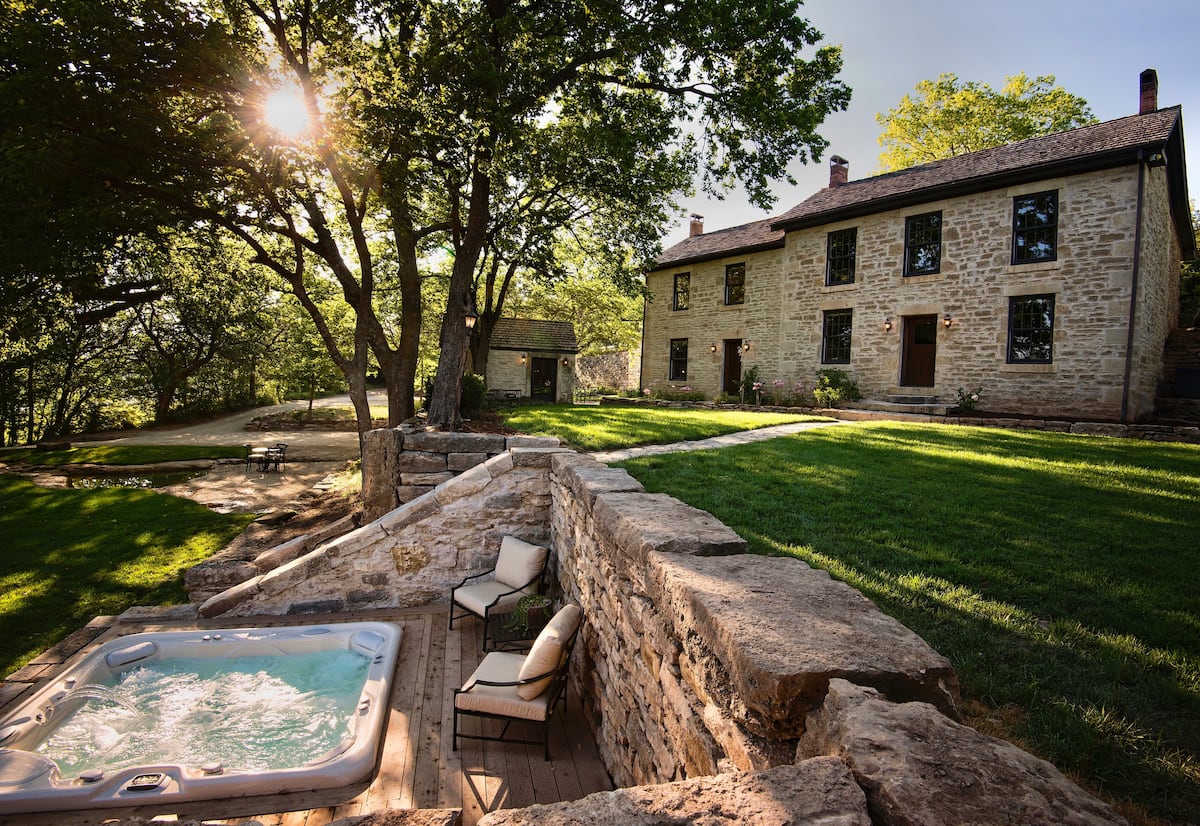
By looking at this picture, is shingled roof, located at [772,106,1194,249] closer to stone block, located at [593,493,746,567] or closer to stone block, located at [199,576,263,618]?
stone block, located at [593,493,746,567]

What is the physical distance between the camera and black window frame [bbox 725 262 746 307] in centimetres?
1973

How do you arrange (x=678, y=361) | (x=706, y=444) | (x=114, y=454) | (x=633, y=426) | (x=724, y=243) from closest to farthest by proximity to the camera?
(x=706, y=444), (x=633, y=426), (x=114, y=454), (x=724, y=243), (x=678, y=361)

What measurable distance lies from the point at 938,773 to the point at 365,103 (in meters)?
10.7

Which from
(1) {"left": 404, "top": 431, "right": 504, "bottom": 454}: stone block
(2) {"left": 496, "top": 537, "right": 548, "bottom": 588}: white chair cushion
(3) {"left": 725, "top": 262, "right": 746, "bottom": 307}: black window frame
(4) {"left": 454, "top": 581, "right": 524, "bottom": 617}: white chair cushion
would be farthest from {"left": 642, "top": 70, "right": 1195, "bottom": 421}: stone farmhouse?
(4) {"left": 454, "top": 581, "right": 524, "bottom": 617}: white chair cushion

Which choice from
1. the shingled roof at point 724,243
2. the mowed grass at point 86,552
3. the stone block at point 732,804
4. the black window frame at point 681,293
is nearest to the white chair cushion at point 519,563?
the mowed grass at point 86,552

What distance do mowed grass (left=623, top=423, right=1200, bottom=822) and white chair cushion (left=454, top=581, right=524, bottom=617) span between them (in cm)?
197

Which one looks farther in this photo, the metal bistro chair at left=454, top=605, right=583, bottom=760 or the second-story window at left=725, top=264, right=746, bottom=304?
the second-story window at left=725, top=264, right=746, bottom=304

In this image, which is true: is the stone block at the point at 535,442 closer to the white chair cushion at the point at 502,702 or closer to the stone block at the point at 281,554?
the stone block at the point at 281,554

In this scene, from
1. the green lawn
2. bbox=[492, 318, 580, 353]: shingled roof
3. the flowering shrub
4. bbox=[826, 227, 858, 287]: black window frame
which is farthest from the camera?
→ bbox=[492, 318, 580, 353]: shingled roof

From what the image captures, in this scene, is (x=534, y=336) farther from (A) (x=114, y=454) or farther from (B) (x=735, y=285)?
(A) (x=114, y=454)

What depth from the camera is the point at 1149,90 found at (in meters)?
13.3

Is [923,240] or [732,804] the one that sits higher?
[923,240]

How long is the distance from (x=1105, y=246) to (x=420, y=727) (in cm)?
1585

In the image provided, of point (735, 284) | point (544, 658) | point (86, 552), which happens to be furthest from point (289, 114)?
point (735, 284)
